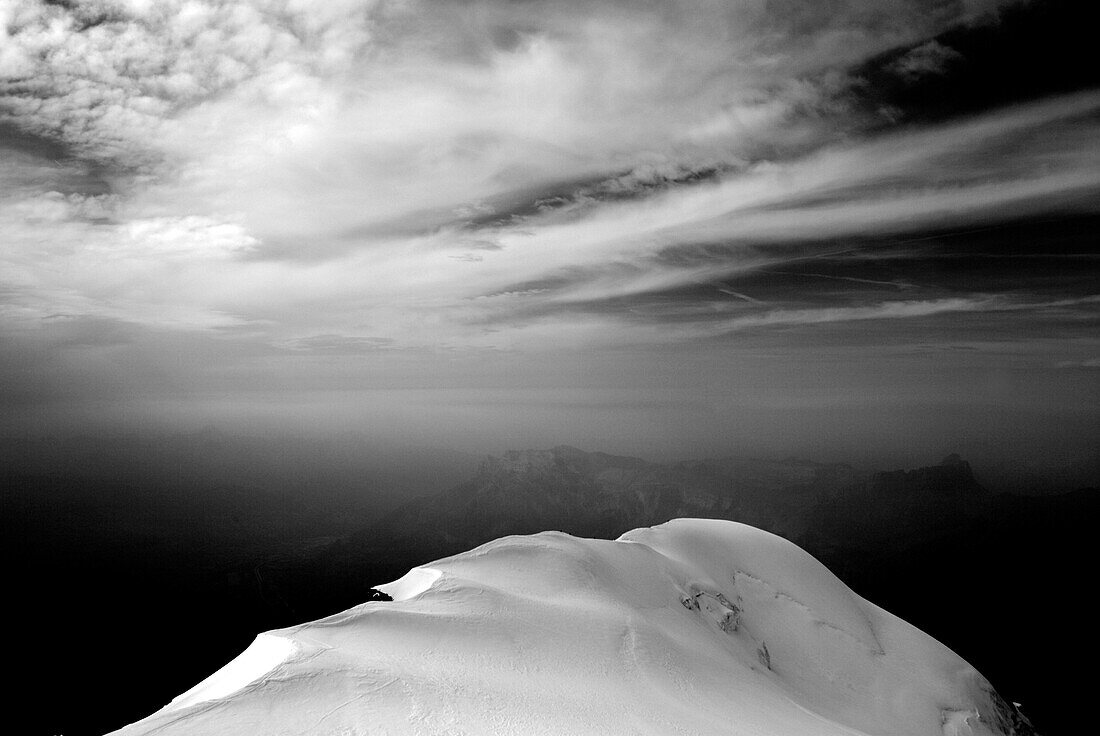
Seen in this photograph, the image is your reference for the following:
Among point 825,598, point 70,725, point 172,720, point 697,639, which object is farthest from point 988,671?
point 70,725

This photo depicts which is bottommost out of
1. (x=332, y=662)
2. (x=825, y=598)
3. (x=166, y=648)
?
(x=166, y=648)

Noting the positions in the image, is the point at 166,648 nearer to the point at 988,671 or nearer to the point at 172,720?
the point at 172,720

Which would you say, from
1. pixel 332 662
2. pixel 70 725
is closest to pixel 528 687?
pixel 332 662

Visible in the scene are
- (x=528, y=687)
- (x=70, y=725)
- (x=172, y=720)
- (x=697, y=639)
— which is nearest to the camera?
(x=172, y=720)

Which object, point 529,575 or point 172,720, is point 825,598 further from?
point 172,720

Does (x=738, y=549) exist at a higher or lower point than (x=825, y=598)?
higher

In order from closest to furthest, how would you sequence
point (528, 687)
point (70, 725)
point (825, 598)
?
point (528, 687) < point (825, 598) < point (70, 725)

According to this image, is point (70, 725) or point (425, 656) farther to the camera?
point (70, 725)
